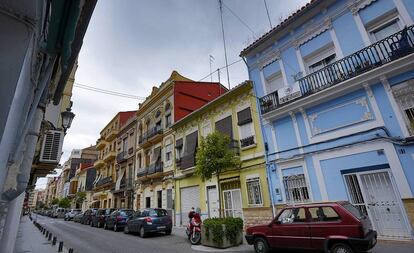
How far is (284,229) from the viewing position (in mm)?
7227

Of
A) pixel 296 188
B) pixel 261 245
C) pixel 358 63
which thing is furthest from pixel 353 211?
pixel 358 63

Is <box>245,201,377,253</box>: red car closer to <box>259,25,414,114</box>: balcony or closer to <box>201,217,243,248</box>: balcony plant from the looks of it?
<box>201,217,243,248</box>: balcony plant

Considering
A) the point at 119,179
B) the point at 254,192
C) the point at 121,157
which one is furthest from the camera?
the point at 121,157

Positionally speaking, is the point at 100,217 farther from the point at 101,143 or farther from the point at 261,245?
the point at 101,143

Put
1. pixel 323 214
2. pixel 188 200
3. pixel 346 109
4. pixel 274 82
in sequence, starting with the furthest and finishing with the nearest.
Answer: pixel 188 200 → pixel 274 82 → pixel 346 109 → pixel 323 214

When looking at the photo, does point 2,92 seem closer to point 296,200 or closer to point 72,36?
point 72,36

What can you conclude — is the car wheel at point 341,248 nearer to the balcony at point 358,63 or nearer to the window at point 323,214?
the window at point 323,214

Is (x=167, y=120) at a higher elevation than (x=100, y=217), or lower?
higher

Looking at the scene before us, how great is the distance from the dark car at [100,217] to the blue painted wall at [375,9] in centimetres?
2083

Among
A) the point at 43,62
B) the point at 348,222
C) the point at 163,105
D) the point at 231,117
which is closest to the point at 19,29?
the point at 43,62

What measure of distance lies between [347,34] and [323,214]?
7638 millimetres

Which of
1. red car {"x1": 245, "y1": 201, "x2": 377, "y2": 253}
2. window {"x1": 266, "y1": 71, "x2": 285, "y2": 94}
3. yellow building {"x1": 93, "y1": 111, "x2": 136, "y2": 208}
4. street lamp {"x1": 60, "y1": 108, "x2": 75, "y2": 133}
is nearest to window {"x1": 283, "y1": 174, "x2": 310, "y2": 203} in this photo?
red car {"x1": 245, "y1": 201, "x2": 377, "y2": 253}

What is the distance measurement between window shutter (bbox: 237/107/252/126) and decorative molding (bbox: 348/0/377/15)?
6576mm

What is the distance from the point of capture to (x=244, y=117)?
1383 cm
